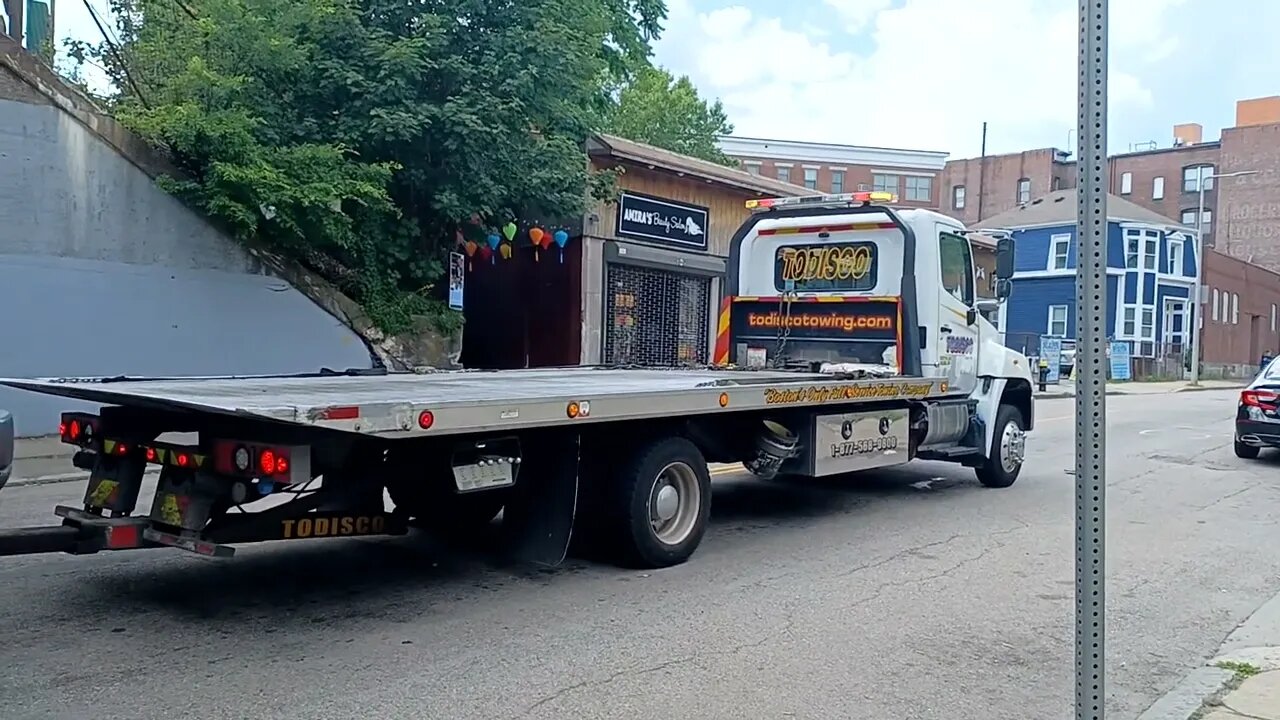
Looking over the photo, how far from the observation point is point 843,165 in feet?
234

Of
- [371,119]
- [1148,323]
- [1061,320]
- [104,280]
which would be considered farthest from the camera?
[1148,323]

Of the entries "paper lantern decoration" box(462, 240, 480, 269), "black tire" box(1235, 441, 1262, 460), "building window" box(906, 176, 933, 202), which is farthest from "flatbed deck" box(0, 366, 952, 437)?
"building window" box(906, 176, 933, 202)

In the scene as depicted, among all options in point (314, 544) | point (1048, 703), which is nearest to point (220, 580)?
point (314, 544)

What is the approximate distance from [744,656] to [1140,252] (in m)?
49.4

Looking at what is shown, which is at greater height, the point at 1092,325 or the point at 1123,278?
the point at 1123,278

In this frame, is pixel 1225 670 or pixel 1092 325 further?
pixel 1225 670

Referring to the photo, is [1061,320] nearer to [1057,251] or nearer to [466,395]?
[1057,251]

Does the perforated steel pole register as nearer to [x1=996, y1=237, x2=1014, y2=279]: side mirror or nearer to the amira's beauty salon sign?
[x1=996, y1=237, x2=1014, y2=279]: side mirror

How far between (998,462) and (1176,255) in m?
45.7

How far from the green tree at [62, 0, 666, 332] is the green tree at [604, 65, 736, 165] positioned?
25.2 m

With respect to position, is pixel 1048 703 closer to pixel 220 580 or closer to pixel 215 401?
pixel 215 401

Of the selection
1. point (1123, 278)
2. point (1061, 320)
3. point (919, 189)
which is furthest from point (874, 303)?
point (919, 189)

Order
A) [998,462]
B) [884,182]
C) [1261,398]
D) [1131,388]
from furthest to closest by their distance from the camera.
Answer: [884,182] < [1131,388] < [1261,398] < [998,462]

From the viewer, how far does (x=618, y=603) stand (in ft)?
21.8
